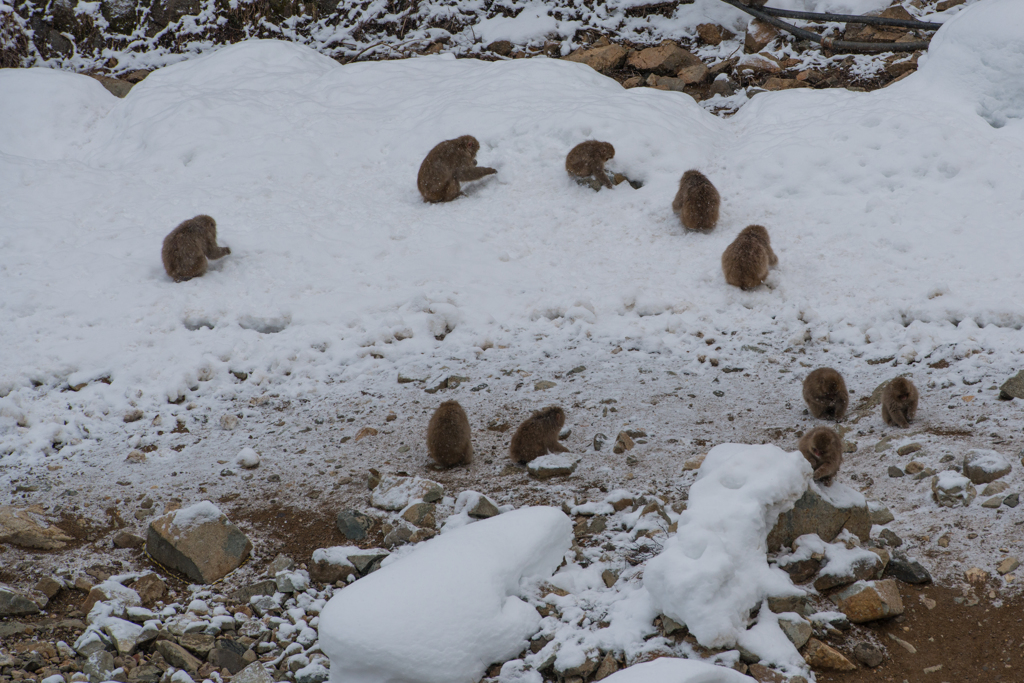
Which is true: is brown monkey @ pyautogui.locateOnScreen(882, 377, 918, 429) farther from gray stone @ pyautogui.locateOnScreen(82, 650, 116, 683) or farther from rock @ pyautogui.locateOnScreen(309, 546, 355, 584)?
gray stone @ pyautogui.locateOnScreen(82, 650, 116, 683)

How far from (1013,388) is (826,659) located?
3.49 meters

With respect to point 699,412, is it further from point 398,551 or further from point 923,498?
point 398,551

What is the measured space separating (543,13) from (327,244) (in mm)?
7792

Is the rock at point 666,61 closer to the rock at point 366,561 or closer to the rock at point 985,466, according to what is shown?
the rock at point 985,466

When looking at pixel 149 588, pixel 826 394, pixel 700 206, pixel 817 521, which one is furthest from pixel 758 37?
pixel 149 588

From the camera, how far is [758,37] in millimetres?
12797

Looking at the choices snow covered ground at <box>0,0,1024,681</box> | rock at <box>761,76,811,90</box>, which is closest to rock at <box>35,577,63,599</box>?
snow covered ground at <box>0,0,1024,681</box>

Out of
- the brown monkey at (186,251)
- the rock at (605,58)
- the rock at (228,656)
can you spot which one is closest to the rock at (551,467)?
the rock at (228,656)

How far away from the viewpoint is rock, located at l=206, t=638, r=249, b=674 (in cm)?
381

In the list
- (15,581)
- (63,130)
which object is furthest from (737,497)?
(63,130)

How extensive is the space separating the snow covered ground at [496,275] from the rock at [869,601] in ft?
1.43

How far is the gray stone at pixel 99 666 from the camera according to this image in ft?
12.0

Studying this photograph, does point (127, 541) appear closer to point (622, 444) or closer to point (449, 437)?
point (449, 437)

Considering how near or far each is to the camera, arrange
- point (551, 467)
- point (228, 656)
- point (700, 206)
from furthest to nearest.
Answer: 1. point (700, 206)
2. point (551, 467)
3. point (228, 656)
